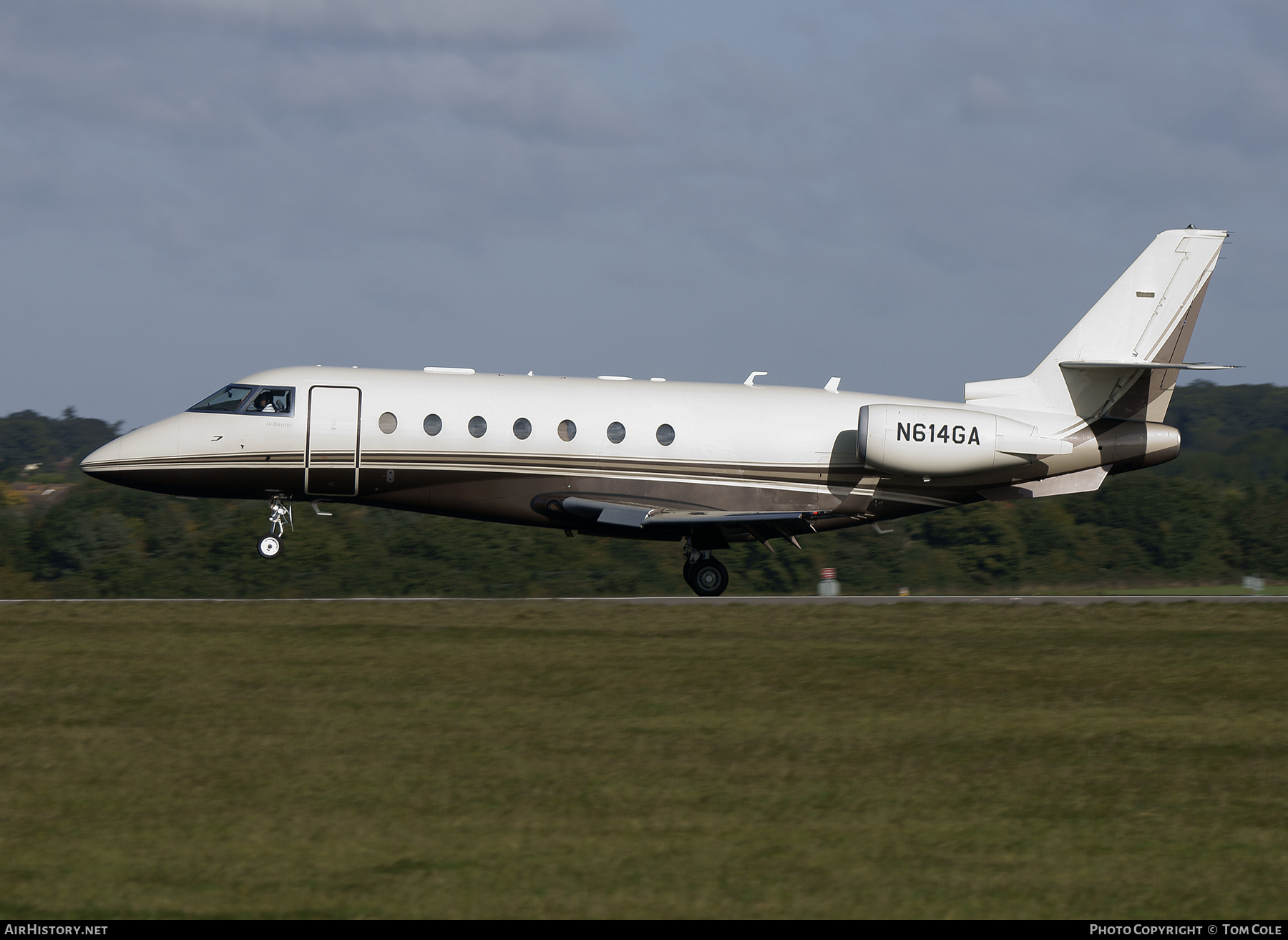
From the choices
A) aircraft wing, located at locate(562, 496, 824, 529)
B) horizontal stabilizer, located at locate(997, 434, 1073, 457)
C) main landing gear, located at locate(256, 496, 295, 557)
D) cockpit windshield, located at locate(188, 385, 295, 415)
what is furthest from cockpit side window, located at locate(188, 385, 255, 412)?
horizontal stabilizer, located at locate(997, 434, 1073, 457)

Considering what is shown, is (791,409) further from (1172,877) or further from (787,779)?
(1172,877)

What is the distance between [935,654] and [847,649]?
1.07 metres

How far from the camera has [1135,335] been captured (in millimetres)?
25328

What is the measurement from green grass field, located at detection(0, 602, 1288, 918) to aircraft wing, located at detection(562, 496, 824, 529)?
5136mm

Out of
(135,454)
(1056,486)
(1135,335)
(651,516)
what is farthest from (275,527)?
(1135,335)

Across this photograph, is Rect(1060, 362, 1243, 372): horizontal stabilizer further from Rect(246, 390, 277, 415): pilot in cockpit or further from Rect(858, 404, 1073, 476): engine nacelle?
Rect(246, 390, 277, 415): pilot in cockpit

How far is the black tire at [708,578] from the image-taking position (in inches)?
970

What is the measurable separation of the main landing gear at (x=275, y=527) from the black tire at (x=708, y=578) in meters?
7.20

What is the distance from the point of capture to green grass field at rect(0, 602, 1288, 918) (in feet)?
25.9

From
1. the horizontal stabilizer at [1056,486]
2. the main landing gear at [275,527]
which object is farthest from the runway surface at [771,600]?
the horizontal stabilizer at [1056,486]

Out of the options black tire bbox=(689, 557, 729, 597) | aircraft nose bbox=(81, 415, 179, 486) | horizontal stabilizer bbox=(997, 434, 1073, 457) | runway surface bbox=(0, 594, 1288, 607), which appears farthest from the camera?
black tire bbox=(689, 557, 729, 597)

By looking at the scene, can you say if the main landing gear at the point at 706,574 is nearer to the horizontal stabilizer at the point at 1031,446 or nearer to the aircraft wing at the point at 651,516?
the aircraft wing at the point at 651,516
